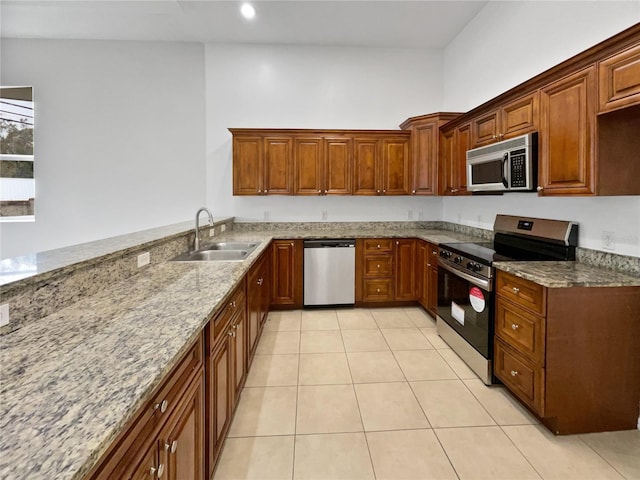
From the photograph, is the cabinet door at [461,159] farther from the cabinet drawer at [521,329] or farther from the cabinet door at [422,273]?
the cabinet drawer at [521,329]

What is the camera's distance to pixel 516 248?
298 centimetres

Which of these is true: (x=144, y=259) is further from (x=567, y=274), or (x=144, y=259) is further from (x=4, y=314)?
(x=567, y=274)

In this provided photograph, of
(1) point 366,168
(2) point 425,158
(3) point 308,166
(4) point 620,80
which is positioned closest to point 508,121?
(4) point 620,80

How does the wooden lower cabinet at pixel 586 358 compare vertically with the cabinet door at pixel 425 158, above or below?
below

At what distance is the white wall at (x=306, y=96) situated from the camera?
4.54 metres

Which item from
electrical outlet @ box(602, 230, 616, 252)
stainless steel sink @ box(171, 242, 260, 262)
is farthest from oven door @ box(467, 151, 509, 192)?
stainless steel sink @ box(171, 242, 260, 262)

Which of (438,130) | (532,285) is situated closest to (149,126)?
(438,130)

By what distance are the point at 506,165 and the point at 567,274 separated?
3.31 feet

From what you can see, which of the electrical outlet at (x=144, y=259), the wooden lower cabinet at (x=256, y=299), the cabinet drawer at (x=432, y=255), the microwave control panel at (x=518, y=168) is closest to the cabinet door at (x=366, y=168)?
the cabinet drawer at (x=432, y=255)

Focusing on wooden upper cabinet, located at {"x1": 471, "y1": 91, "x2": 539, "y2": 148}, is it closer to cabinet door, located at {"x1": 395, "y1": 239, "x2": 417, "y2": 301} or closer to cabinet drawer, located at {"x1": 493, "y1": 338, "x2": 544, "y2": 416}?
cabinet door, located at {"x1": 395, "y1": 239, "x2": 417, "y2": 301}

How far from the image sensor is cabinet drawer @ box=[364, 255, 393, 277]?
13.9 feet

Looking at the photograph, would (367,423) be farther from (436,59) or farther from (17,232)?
(17,232)

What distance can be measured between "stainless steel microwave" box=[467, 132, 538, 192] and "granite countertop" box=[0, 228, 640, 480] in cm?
226

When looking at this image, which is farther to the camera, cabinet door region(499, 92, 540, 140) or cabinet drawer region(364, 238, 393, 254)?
cabinet drawer region(364, 238, 393, 254)
